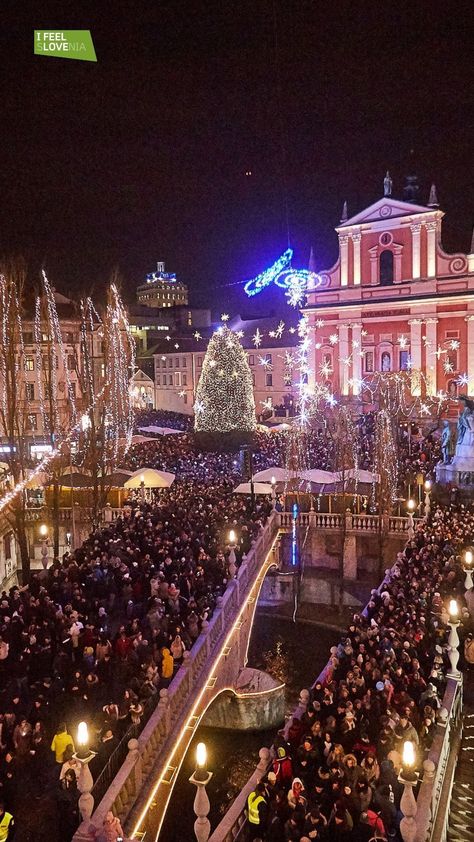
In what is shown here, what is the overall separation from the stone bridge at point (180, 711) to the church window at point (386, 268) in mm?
28869

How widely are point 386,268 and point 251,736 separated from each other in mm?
34384

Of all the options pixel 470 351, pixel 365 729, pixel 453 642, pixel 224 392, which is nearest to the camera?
pixel 365 729

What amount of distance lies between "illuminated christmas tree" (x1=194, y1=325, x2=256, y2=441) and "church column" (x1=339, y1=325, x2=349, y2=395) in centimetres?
1273

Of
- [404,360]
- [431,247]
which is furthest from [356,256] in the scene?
[404,360]

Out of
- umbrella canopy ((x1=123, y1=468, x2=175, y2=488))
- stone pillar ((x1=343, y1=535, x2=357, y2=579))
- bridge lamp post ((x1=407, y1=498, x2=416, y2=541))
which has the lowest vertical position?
stone pillar ((x1=343, y1=535, x2=357, y2=579))

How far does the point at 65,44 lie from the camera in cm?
1413

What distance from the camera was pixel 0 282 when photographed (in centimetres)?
2402

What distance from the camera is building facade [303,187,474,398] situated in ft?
140

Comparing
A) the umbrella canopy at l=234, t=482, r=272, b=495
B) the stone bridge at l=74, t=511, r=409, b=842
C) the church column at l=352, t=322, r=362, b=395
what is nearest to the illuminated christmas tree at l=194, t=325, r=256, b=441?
the umbrella canopy at l=234, t=482, r=272, b=495

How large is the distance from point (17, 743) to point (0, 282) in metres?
18.0

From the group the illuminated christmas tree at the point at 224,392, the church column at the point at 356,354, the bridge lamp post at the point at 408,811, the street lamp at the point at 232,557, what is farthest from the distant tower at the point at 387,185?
the bridge lamp post at the point at 408,811

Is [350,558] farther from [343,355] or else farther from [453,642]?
[343,355]

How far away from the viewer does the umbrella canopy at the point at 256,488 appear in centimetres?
2569

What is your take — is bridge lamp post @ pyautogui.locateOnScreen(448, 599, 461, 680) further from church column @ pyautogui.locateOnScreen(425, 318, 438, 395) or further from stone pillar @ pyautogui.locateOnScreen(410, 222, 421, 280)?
stone pillar @ pyautogui.locateOnScreen(410, 222, 421, 280)
